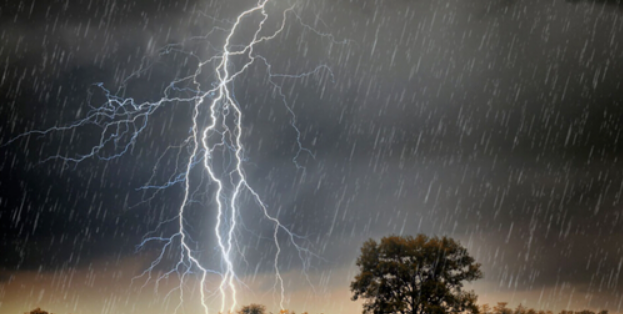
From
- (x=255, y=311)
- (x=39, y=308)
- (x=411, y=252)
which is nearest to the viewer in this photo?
(x=411, y=252)

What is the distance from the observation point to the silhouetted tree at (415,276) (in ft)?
77.2

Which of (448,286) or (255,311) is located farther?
(255,311)

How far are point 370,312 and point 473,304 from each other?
528cm

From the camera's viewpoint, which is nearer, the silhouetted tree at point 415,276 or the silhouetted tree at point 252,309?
the silhouetted tree at point 415,276

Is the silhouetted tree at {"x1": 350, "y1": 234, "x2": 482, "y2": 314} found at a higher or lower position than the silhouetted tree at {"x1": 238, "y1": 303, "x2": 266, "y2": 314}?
higher

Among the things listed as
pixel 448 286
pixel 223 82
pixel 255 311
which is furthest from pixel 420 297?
pixel 255 311

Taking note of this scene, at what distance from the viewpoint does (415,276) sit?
2420cm

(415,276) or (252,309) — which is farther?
(252,309)

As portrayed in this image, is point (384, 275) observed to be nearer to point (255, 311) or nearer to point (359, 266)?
point (359, 266)

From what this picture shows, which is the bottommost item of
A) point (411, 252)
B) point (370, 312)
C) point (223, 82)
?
point (370, 312)

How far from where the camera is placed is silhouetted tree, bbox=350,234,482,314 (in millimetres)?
23531

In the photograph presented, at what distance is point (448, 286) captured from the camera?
79.1ft

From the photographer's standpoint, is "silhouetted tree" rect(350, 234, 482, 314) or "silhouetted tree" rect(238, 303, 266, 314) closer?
"silhouetted tree" rect(350, 234, 482, 314)

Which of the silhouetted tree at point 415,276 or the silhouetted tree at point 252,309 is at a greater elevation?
the silhouetted tree at point 415,276
